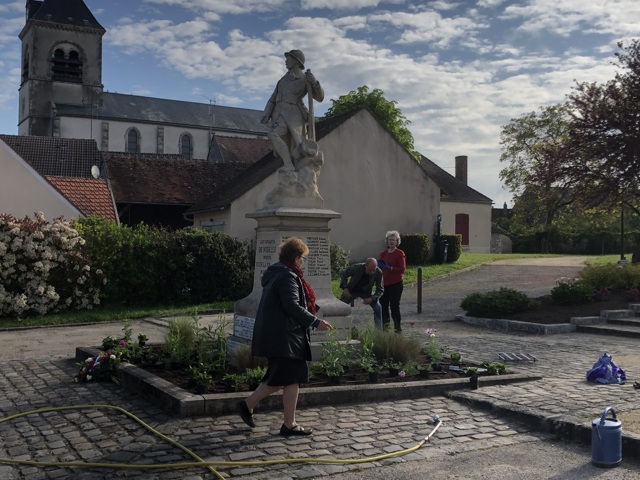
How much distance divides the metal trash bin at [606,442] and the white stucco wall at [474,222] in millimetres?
41154

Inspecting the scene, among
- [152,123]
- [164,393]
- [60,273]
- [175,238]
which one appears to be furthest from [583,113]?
[152,123]

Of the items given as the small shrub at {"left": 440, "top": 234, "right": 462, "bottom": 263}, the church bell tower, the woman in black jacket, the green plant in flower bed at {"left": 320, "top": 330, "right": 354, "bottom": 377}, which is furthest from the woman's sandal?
the church bell tower

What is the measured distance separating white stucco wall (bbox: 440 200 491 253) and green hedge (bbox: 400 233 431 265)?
15803 millimetres

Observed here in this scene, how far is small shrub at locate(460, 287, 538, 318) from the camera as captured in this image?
15586mm

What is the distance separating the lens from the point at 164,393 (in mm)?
7102

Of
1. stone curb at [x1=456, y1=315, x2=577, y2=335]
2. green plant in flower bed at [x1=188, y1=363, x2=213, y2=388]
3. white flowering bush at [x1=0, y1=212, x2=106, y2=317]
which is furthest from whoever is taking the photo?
white flowering bush at [x1=0, y1=212, x2=106, y2=317]

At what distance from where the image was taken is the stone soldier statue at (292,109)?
9766 millimetres

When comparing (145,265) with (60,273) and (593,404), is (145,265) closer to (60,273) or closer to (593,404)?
(60,273)

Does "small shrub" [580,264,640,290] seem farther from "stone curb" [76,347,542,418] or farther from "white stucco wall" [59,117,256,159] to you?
"white stucco wall" [59,117,256,159]

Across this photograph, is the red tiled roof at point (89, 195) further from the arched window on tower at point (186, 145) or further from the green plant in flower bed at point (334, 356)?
the arched window on tower at point (186, 145)

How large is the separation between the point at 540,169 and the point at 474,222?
23083 mm

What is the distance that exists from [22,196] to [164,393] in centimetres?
1618

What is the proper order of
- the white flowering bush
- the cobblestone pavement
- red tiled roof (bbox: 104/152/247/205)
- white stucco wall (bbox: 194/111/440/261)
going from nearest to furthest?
the cobblestone pavement, the white flowering bush, white stucco wall (bbox: 194/111/440/261), red tiled roof (bbox: 104/152/247/205)

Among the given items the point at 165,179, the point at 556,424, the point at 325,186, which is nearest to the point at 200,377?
the point at 556,424
